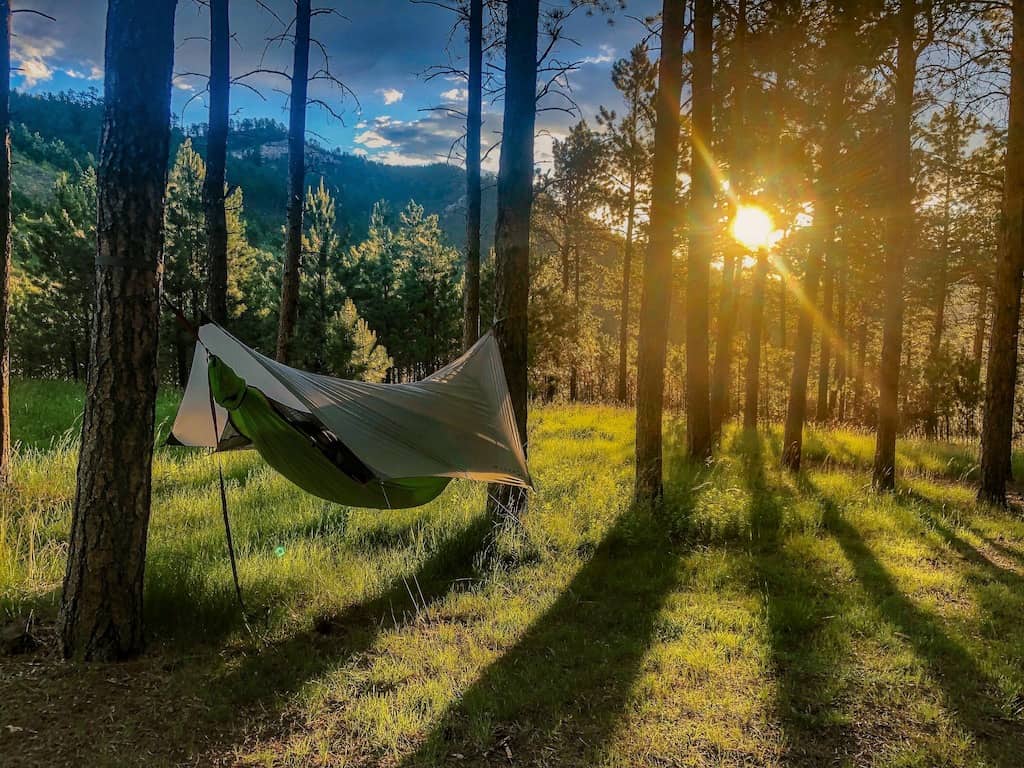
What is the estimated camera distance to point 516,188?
475cm

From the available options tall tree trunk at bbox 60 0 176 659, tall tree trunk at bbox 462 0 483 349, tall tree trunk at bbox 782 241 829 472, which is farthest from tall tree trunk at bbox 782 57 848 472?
tall tree trunk at bbox 60 0 176 659

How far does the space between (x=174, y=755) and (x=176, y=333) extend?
20.3 m

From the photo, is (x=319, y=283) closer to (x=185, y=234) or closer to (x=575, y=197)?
(x=185, y=234)

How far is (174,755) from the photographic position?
2.17m

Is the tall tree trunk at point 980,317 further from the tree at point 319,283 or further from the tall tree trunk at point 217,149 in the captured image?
the tree at point 319,283

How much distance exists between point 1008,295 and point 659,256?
4.00 metres

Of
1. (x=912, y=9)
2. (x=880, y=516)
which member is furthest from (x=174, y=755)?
(x=912, y=9)

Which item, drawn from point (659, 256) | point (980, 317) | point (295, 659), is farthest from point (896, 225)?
point (980, 317)

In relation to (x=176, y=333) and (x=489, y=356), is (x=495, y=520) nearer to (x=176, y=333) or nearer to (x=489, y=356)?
(x=489, y=356)

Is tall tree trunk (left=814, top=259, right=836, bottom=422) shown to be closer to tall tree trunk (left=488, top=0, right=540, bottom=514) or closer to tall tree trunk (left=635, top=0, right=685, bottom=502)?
tall tree trunk (left=635, top=0, right=685, bottom=502)

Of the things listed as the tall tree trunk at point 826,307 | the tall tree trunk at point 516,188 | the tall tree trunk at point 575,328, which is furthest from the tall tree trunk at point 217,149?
the tall tree trunk at point 575,328

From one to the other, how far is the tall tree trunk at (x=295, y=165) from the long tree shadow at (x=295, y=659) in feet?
15.7

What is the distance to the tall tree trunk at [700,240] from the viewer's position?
6.22 metres

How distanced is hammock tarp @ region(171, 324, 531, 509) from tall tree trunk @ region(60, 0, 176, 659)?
41 cm
